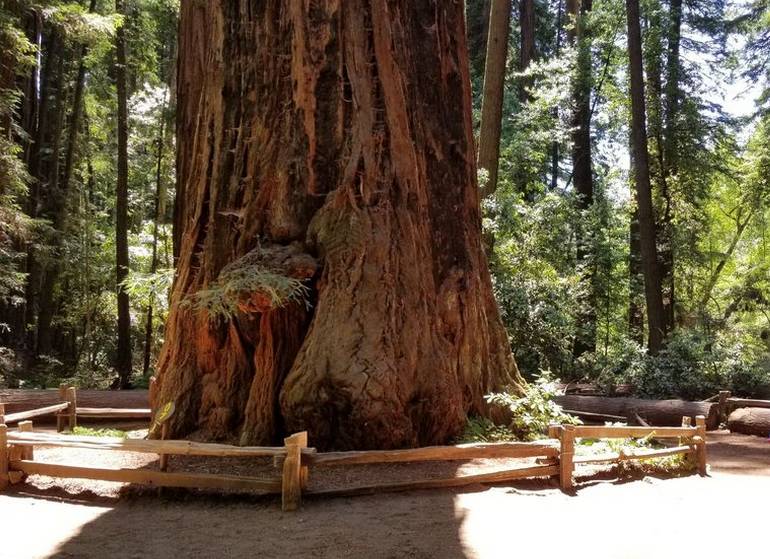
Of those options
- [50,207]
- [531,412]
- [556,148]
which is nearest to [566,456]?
[531,412]

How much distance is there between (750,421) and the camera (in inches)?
457

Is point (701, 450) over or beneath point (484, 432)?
beneath

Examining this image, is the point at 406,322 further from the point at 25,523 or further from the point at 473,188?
the point at 25,523

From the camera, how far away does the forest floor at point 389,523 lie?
4.66 metres

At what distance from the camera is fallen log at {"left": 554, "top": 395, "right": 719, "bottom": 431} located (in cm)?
1199

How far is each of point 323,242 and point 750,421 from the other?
8.95 metres

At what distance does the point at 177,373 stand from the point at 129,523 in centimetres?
243

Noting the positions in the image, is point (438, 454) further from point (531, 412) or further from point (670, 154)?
point (670, 154)

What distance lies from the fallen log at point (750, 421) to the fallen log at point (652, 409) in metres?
0.42

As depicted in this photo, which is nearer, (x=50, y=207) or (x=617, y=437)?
(x=617, y=437)

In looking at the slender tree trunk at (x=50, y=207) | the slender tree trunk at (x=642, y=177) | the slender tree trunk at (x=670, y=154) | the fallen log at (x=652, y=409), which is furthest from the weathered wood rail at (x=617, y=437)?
the slender tree trunk at (x=50, y=207)

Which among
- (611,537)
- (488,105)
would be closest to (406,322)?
(611,537)

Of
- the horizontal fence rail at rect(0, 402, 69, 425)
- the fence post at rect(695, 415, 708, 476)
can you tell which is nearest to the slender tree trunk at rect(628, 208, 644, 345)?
the fence post at rect(695, 415, 708, 476)

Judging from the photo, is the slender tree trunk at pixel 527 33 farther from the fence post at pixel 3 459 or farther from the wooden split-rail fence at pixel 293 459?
the fence post at pixel 3 459
